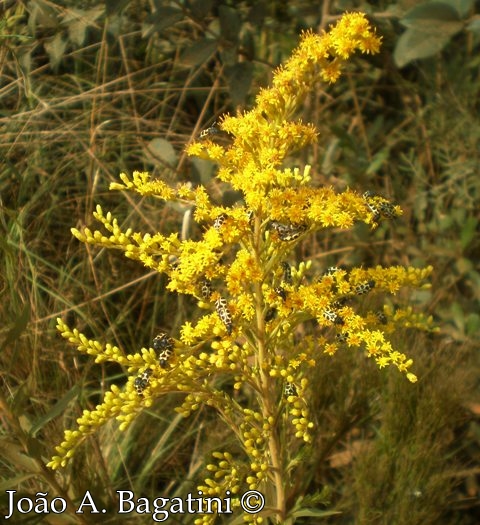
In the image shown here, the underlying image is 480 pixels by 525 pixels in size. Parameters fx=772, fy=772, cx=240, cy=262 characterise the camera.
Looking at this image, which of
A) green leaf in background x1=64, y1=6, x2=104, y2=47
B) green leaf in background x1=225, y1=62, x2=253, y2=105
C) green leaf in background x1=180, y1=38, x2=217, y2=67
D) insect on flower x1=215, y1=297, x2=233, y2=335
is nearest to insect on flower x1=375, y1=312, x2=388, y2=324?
insect on flower x1=215, y1=297, x2=233, y2=335

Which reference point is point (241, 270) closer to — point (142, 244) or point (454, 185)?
point (142, 244)

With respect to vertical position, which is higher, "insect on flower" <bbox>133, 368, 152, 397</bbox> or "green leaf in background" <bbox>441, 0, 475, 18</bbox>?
"green leaf in background" <bbox>441, 0, 475, 18</bbox>

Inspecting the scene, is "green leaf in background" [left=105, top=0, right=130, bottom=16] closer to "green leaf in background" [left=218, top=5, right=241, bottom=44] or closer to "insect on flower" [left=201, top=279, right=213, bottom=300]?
"green leaf in background" [left=218, top=5, right=241, bottom=44]

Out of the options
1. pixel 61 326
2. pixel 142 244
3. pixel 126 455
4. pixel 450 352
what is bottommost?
pixel 126 455

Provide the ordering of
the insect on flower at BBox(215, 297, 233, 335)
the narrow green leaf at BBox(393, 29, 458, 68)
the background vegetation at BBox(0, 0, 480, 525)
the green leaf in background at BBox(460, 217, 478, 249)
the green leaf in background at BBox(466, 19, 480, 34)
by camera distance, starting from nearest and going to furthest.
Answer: the insect on flower at BBox(215, 297, 233, 335), the background vegetation at BBox(0, 0, 480, 525), the green leaf in background at BBox(466, 19, 480, 34), the narrow green leaf at BBox(393, 29, 458, 68), the green leaf in background at BBox(460, 217, 478, 249)

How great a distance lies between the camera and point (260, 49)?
9.19 feet

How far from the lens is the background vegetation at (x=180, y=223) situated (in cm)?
161

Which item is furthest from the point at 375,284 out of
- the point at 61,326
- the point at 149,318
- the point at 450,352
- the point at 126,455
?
the point at 149,318

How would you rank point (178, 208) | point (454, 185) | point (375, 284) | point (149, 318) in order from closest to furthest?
point (375, 284)
point (178, 208)
point (149, 318)
point (454, 185)

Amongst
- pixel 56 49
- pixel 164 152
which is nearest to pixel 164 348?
pixel 164 152

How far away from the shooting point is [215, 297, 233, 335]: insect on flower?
1.13 metres

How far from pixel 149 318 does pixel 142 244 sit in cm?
120

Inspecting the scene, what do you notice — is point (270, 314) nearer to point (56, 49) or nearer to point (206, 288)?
point (206, 288)

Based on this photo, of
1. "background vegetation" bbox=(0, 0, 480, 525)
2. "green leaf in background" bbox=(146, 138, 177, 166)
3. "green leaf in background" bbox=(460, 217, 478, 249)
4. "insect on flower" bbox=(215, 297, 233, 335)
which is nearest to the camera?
"insect on flower" bbox=(215, 297, 233, 335)
